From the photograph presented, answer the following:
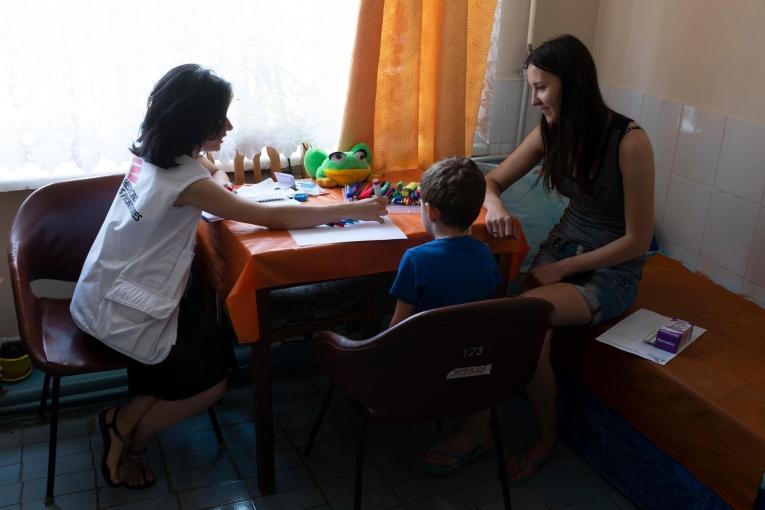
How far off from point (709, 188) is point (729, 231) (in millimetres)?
150

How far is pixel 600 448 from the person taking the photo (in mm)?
2043

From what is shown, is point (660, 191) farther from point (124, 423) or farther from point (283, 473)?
point (124, 423)

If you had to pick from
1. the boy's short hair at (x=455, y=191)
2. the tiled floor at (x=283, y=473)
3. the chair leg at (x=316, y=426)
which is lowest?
the tiled floor at (x=283, y=473)

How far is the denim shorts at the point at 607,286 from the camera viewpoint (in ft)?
6.40

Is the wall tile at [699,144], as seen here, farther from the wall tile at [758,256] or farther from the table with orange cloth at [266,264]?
the table with orange cloth at [266,264]

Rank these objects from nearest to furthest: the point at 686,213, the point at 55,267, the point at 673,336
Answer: the point at 673,336
the point at 55,267
the point at 686,213

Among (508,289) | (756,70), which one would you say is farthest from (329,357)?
(756,70)

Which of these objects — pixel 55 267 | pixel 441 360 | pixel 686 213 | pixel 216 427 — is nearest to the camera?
pixel 441 360

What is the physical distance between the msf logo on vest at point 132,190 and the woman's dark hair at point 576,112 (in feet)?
3.47

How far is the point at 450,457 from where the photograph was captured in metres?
2.03

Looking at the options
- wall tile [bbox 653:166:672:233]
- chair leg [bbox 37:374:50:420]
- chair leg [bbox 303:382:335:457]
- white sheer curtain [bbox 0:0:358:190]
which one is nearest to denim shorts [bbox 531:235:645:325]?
wall tile [bbox 653:166:672:233]

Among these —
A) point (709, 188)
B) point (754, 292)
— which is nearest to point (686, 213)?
point (709, 188)

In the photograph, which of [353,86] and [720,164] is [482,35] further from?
[720,164]

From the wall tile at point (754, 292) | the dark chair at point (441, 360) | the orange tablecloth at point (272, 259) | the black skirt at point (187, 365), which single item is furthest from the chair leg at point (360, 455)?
the wall tile at point (754, 292)
